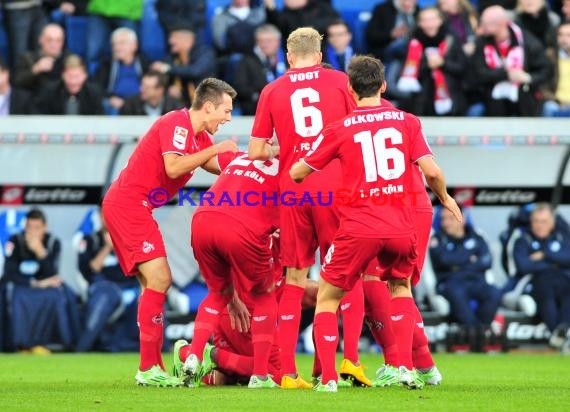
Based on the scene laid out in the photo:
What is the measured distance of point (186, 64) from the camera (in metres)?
16.5

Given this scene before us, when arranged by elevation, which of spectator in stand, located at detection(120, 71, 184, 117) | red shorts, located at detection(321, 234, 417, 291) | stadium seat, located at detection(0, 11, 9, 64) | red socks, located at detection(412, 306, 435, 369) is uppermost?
stadium seat, located at detection(0, 11, 9, 64)

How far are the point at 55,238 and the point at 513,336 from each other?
200 inches

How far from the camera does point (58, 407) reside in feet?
26.6

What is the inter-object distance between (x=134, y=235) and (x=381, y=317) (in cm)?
184

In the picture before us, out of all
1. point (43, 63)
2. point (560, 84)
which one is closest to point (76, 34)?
point (43, 63)

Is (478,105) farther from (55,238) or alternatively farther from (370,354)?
(55,238)

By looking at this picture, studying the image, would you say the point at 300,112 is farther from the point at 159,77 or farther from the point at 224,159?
the point at 159,77

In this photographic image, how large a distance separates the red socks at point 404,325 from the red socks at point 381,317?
1.27 feet

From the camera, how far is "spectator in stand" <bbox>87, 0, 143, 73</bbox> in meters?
16.8

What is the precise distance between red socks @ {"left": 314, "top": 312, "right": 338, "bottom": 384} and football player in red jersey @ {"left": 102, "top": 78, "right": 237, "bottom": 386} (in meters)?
1.43

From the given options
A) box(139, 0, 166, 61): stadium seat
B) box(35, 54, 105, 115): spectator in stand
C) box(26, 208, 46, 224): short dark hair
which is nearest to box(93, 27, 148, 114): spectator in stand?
box(35, 54, 105, 115): spectator in stand

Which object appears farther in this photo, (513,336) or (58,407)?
(513,336)

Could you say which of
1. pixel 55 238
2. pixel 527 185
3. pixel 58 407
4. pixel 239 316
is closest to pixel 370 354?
pixel 527 185

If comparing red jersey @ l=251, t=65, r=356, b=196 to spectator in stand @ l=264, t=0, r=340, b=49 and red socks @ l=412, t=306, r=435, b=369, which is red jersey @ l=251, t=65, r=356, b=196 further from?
spectator in stand @ l=264, t=0, r=340, b=49
